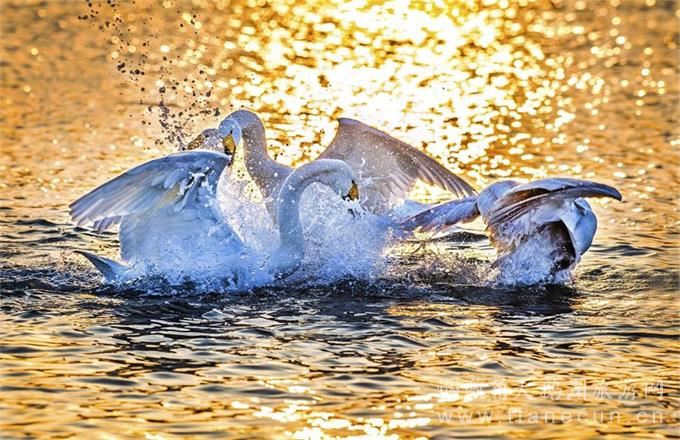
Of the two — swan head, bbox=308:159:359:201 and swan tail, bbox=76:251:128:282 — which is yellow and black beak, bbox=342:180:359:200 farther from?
swan tail, bbox=76:251:128:282

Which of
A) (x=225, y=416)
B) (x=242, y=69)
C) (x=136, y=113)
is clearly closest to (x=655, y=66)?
(x=242, y=69)

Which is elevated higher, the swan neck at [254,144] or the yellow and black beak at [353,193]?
the swan neck at [254,144]

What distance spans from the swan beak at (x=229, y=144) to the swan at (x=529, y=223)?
141cm

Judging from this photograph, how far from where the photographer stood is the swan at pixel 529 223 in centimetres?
917

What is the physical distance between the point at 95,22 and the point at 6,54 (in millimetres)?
3217

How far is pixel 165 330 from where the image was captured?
8.08 meters

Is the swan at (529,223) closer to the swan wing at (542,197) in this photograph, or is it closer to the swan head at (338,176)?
the swan wing at (542,197)

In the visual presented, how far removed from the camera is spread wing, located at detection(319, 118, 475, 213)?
1048 centimetres

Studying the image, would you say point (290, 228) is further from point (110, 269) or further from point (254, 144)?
point (254, 144)

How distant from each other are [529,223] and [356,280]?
4.34 feet

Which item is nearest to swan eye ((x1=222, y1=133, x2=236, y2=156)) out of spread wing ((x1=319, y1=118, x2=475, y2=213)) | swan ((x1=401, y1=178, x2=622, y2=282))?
spread wing ((x1=319, y1=118, x2=475, y2=213))

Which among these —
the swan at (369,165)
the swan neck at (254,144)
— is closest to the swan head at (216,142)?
the swan at (369,165)

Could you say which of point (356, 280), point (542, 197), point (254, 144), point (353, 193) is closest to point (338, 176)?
point (353, 193)

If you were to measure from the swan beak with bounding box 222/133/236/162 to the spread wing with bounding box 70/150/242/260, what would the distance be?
92cm
